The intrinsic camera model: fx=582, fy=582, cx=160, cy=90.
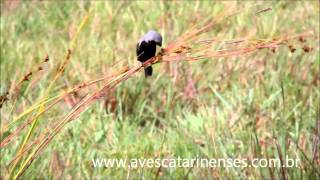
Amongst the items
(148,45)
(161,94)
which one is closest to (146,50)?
(148,45)

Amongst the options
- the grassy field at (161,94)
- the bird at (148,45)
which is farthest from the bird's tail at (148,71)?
the grassy field at (161,94)

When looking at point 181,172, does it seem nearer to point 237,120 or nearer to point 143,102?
point 237,120

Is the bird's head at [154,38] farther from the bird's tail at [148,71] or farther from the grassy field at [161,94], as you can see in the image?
the grassy field at [161,94]

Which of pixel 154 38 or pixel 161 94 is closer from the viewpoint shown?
pixel 154 38

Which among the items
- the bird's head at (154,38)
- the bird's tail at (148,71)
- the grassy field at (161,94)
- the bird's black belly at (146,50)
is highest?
the bird's head at (154,38)

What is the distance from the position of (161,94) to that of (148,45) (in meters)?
1.49

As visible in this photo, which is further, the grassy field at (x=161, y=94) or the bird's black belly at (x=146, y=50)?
the grassy field at (x=161, y=94)

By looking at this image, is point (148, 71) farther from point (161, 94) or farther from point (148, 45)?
point (161, 94)

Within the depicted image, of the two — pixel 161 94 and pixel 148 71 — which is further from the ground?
pixel 148 71

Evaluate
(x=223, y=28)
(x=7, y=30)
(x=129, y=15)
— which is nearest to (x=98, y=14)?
(x=129, y=15)

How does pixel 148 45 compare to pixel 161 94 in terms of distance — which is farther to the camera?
pixel 161 94

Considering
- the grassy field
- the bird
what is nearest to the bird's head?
the bird

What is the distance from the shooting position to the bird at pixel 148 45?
835mm

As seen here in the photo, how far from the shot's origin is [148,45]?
849 millimetres
